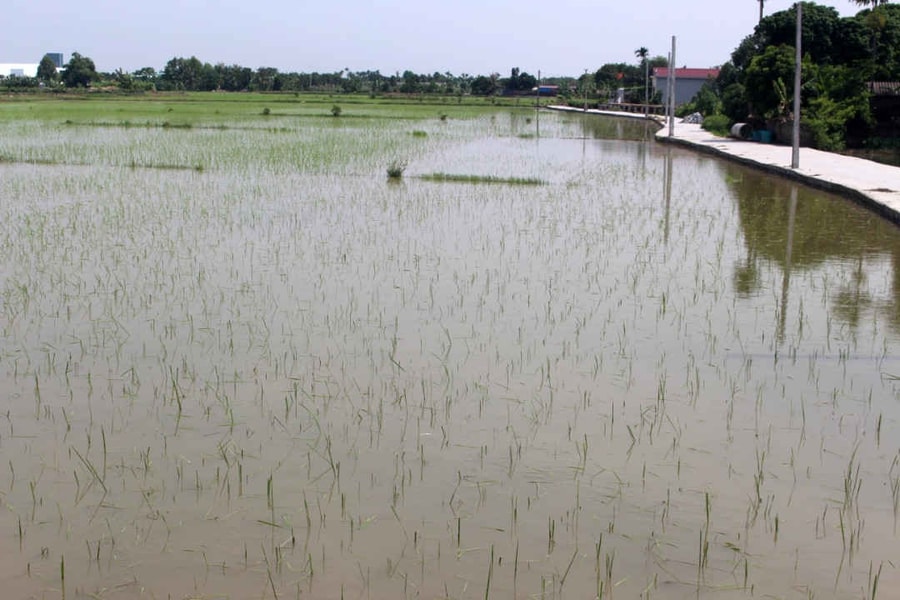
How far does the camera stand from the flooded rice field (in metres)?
3.18

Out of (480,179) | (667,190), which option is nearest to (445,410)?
(667,190)

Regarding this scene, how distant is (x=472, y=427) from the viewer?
4.33 meters

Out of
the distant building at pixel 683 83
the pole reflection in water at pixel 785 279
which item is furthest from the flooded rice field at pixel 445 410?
the distant building at pixel 683 83

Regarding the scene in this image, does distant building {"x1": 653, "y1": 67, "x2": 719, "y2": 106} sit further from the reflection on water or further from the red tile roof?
the reflection on water

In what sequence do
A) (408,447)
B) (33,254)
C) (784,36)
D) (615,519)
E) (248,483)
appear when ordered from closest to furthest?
(615,519)
(248,483)
(408,447)
(33,254)
(784,36)

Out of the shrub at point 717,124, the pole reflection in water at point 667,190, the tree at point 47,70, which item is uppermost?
the tree at point 47,70

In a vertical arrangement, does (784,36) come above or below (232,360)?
above

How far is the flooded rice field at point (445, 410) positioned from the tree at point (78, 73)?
79722 millimetres

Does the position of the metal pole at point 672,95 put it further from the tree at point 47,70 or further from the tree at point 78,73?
the tree at point 47,70

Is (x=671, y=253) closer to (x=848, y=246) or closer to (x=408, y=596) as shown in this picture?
(x=848, y=246)

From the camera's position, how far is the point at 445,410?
4.54m

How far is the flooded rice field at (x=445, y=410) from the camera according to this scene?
3178 mm

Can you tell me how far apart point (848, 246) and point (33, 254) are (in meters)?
7.16

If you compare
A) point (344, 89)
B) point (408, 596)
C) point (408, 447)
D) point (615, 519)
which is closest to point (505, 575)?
point (408, 596)
